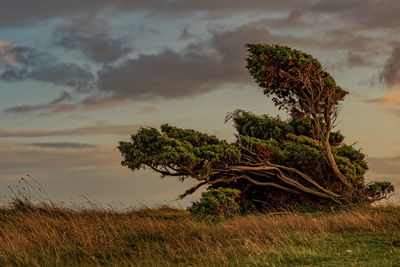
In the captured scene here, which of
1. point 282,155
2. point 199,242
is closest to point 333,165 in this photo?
point 282,155

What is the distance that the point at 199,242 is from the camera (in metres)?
13.4

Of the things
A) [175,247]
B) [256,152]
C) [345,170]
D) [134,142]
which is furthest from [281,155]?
[175,247]

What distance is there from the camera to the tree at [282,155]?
19.7 metres

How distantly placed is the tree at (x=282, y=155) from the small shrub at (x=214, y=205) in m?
0.82

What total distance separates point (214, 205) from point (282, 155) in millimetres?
4545

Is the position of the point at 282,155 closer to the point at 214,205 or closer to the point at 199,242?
the point at 214,205

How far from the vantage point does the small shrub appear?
18625 millimetres

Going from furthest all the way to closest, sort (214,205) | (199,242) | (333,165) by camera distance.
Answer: (333,165) → (214,205) → (199,242)

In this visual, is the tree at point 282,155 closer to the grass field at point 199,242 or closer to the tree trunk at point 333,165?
the tree trunk at point 333,165

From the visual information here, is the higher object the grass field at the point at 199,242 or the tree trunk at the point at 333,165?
the tree trunk at the point at 333,165

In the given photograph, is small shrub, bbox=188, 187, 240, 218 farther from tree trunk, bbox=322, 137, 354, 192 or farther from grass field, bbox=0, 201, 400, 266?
tree trunk, bbox=322, 137, 354, 192

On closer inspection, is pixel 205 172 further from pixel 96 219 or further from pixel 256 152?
pixel 96 219

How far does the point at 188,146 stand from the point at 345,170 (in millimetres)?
6896

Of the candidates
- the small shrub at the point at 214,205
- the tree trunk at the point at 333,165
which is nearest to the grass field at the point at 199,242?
the small shrub at the point at 214,205
